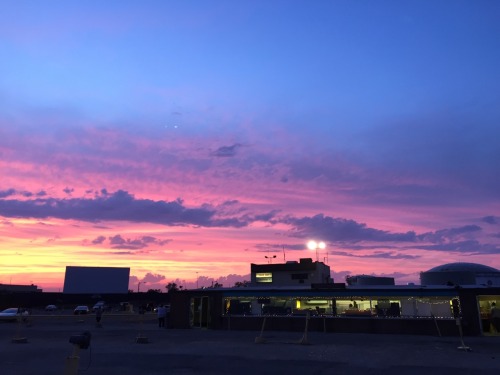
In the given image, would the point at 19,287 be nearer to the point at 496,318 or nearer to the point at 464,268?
the point at 464,268

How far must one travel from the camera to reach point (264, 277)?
5594 cm

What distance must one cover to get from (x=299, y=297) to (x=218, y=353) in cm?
1630

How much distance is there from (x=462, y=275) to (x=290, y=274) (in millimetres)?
21345

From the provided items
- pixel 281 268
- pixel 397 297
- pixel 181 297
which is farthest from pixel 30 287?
pixel 397 297

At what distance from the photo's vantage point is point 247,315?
34.1 m

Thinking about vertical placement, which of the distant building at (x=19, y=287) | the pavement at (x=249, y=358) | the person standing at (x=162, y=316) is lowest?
the pavement at (x=249, y=358)

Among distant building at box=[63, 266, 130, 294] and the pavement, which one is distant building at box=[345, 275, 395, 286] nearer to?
the pavement

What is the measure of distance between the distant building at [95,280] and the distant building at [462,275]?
66.2m

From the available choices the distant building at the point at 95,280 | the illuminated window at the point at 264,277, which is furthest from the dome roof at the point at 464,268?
the distant building at the point at 95,280

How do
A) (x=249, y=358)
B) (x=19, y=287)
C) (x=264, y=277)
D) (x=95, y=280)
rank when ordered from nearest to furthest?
(x=249, y=358), (x=264, y=277), (x=95, y=280), (x=19, y=287)

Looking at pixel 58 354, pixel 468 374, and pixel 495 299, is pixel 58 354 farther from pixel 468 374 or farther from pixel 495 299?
pixel 495 299

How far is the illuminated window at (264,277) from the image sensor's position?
182ft

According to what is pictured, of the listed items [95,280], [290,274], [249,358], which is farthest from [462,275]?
[95,280]

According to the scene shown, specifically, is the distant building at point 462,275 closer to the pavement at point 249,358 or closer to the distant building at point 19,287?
the pavement at point 249,358
